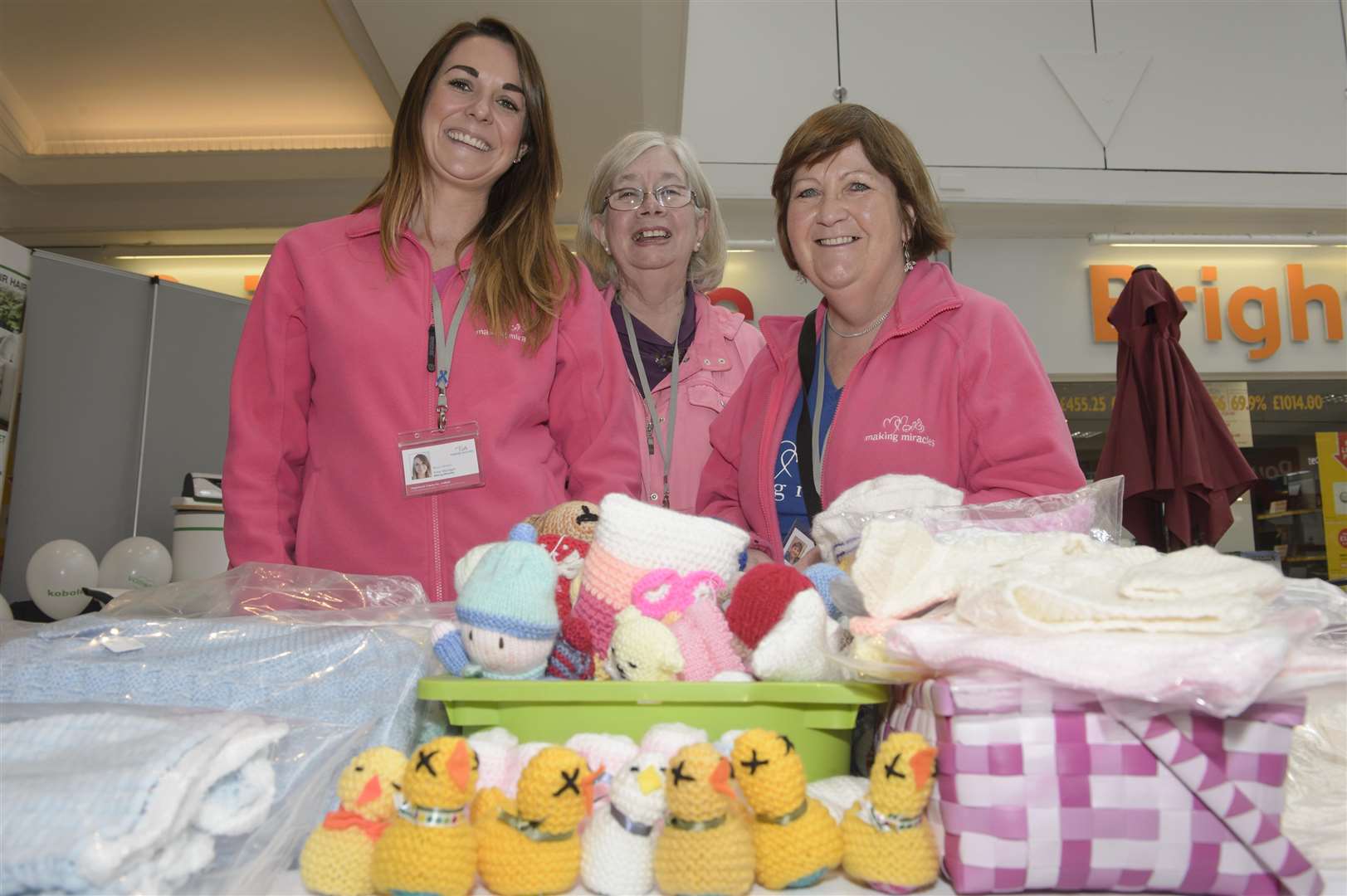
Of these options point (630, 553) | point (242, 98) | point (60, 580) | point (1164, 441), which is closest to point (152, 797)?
point (630, 553)

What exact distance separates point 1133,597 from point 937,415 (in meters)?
0.87

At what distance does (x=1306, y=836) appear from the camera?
655mm

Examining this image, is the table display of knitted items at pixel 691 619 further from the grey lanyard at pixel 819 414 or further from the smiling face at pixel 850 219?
the smiling face at pixel 850 219

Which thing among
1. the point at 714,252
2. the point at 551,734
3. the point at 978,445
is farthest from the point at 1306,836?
the point at 714,252

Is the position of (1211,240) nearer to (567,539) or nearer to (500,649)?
(567,539)

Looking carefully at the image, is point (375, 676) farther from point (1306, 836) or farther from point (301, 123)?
point (301, 123)

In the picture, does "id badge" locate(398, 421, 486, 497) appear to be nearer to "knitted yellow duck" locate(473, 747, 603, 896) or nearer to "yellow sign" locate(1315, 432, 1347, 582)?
"knitted yellow duck" locate(473, 747, 603, 896)

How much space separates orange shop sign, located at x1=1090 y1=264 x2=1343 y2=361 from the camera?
4992mm

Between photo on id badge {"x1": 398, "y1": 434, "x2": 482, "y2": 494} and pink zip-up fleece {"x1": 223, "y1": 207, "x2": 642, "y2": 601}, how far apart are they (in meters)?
0.02

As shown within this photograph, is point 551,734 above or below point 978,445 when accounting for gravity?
below

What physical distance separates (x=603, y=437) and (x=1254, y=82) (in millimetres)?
4580

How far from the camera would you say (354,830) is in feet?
1.93

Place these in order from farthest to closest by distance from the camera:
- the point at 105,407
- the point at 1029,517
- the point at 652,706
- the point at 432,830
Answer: the point at 105,407, the point at 1029,517, the point at 652,706, the point at 432,830

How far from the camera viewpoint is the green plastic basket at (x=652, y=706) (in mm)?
670
